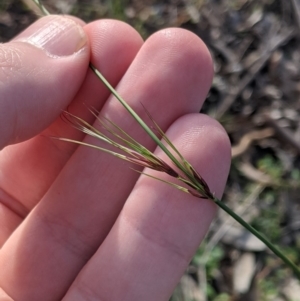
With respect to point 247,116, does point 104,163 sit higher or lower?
higher

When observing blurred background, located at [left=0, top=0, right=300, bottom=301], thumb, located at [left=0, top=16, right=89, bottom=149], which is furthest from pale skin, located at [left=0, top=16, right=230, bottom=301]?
blurred background, located at [left=0, top=0, right=300, bottom=301]

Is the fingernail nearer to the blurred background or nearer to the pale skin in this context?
the pale skin

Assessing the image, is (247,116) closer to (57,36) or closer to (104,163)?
(104,163)

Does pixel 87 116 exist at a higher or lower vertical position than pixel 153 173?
higher

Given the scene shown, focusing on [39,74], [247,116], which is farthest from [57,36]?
[247,116]

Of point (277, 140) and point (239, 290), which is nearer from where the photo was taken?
point (239, 290)

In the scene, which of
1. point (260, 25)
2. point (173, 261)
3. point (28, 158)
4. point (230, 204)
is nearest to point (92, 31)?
point (28, 158)

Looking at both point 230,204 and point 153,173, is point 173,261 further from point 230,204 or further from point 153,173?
point 230,204
